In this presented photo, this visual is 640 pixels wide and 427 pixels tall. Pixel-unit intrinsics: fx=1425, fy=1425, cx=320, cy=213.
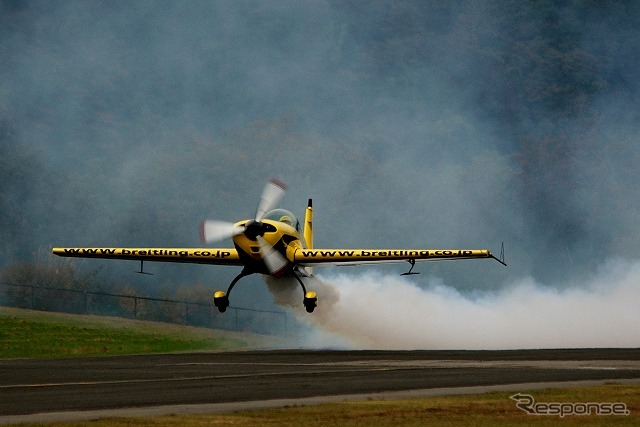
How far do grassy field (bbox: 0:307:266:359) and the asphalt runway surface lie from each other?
28.5 feet

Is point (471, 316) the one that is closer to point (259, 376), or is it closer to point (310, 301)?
point (310, 301)

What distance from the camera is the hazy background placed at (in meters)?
107

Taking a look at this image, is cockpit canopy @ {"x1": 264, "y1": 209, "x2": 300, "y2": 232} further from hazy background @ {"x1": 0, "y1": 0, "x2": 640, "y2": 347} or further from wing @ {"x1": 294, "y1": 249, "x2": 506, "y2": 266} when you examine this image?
hazy background @ {"x1": 0, "y1": 0, "x2": 640, "y2": 347}

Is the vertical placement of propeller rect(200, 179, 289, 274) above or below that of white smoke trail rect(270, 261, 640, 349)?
above

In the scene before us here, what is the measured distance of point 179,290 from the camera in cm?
8381

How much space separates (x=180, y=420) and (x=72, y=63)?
9817cm

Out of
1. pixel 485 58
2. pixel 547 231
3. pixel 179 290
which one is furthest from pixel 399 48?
pixel 179 290

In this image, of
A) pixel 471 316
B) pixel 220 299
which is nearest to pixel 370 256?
pixel 220 299

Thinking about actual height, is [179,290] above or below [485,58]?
below

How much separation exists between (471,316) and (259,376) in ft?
106

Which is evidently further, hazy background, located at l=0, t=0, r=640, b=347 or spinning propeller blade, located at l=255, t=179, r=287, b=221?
hazy background, located at l=0, t=0, r=640, b=347

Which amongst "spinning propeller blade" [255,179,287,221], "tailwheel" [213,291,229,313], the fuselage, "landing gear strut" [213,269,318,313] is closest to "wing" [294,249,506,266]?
the fuselage

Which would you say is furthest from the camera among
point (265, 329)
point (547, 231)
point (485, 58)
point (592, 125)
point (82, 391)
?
point (485, 58)

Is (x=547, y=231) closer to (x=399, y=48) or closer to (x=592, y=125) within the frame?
(x=592, y=125)
